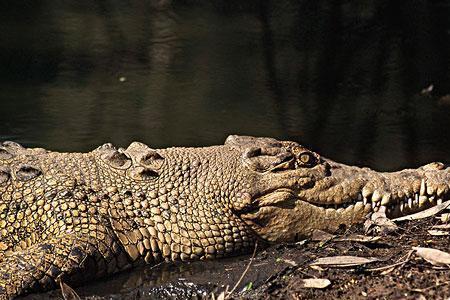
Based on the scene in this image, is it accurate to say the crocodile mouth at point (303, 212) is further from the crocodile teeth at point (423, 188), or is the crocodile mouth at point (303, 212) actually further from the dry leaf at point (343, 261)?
the dry leaf at point (343, 261)

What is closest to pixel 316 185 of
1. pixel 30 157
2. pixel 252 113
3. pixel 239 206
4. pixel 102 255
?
pixel 239 206

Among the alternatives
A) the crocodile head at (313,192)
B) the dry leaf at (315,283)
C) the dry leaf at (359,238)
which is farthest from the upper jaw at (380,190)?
the dry leaf at (315,283)

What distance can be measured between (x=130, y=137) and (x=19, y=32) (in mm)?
4486

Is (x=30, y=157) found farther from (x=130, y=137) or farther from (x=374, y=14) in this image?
(x=374, y=14)

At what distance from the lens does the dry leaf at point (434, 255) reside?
14.0 feet

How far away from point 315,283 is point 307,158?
3.78 ft

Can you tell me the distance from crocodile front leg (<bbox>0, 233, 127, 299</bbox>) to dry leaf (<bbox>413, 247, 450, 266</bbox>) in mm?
1711

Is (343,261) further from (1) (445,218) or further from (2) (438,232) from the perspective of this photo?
(1) (445,218)

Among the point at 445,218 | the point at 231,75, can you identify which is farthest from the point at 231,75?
the point at 445,218

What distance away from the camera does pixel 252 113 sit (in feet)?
28.3

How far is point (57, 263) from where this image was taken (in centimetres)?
445

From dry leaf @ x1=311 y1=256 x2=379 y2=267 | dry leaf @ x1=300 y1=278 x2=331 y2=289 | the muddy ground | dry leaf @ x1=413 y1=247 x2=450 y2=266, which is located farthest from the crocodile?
dry leaf @ x1=300 y1=278 x2=331 y2=289

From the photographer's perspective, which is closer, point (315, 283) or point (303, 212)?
point (315, 283)

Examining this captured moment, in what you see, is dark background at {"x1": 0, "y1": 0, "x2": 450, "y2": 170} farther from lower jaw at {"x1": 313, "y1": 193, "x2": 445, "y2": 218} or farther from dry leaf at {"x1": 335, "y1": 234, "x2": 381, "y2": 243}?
dry leaf at {"x1": 335, "y1": 234, "x2": 381, "y2": 243}
